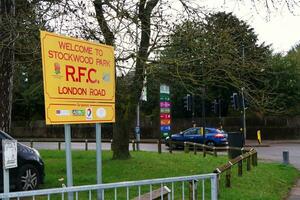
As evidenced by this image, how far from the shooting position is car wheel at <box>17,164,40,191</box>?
35.6 ft

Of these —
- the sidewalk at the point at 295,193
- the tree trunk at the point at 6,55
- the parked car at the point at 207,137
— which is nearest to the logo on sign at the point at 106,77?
the tree trunk at the point at 6,55

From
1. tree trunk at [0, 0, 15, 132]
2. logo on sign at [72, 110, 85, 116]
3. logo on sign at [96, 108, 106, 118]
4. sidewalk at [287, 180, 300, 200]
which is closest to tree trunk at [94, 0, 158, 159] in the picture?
tree trunk at [0, 0, 15, 132]

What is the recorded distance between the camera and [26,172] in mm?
11000

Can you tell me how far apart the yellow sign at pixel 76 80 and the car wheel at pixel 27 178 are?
4.87m

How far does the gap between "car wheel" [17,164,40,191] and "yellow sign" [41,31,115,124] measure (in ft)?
16.0

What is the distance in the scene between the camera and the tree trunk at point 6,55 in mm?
10133

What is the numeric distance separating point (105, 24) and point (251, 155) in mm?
7526

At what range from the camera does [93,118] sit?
6.38 meters

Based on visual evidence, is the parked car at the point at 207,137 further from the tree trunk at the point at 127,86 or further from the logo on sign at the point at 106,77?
the logo on sign at the point at 106,77

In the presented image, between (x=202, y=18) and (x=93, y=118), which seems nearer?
(x=93, y=118)

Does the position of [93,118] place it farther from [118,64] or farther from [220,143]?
[220,143]

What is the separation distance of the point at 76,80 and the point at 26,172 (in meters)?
5.52

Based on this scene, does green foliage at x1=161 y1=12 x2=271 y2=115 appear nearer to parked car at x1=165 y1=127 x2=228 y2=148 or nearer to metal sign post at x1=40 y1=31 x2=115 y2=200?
metal sign post at x1=40 y1=31 x2=115 y2=200

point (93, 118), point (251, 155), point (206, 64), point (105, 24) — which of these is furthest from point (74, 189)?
point (251, 155)
